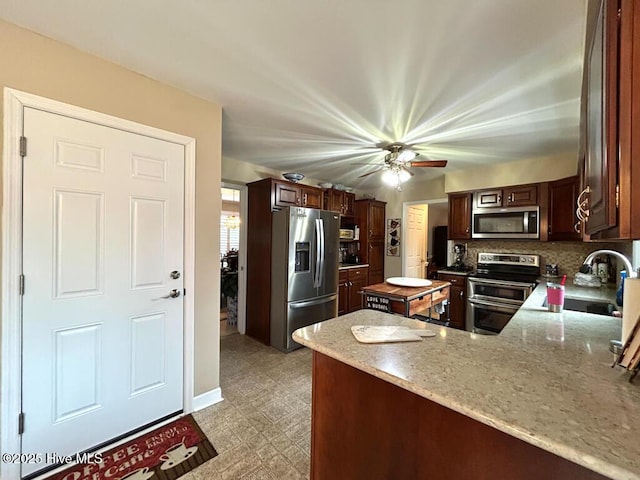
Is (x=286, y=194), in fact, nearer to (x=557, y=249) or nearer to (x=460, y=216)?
(x=460, y=216)

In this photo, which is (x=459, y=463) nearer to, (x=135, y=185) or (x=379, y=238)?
(x=135, y=185)

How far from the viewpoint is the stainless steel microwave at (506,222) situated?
139 inches

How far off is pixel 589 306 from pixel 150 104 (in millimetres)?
3602

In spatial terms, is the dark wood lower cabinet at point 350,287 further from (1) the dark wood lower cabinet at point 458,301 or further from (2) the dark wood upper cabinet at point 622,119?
(2) the dark wood upper cabinet at point 622,119

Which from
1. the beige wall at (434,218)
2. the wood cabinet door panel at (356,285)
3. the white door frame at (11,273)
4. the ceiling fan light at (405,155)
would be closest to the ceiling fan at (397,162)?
the ceiling fan light at (405,155)

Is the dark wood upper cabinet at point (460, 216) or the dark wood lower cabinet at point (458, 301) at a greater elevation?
the dark wood upper cabinet at point (460, 216)

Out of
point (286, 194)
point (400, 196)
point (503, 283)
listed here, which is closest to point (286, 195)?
point (286, 194)

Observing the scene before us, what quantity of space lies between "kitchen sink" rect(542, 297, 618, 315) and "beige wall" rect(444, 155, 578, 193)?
73.4 inches

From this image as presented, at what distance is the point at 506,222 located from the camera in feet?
12.2

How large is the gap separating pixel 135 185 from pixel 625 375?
2531 millimetres

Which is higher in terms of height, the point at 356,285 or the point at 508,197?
the point at 508,197

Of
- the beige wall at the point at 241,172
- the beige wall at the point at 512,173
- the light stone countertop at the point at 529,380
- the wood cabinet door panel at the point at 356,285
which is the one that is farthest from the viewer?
the wood cabinet door panel at the point at 356,285

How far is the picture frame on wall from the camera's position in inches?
201

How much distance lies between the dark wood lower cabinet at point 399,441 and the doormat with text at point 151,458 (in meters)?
0.95
